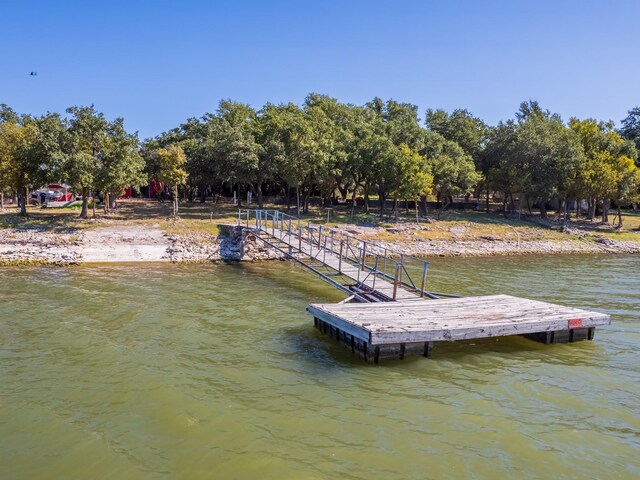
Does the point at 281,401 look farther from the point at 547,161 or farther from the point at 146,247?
the point at 547,161

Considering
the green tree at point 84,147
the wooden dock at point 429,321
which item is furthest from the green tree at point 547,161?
the green tree at point 84,147

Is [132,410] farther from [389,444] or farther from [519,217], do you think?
[519,217]

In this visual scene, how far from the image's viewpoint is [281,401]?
37.7ft

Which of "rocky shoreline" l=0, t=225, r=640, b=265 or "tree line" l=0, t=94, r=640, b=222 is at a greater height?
"tree line" l=0, t=94, r=640, b=222

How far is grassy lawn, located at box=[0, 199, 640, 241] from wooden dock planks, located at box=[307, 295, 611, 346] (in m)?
23.7

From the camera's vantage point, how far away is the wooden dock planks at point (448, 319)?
45.2 feet

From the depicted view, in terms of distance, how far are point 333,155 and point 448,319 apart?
117 feet

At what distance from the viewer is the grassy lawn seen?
37.9 metres

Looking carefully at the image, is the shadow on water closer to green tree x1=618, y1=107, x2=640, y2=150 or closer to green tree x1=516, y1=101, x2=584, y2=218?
green tree x1=516, y1=101, x2=584, y2=218

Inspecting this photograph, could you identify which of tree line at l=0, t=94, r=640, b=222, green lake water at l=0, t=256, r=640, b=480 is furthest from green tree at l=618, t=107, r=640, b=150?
green lake water at l=0, t=256, r=640, b=480

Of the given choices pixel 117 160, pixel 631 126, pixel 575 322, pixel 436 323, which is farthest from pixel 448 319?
pixel 631 126

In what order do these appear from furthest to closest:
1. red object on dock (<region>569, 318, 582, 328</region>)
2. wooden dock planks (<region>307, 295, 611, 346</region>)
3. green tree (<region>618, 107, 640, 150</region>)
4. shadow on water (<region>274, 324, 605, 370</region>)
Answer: green tree (<region>618, 107, 640, 150</region>) < red object on dock (<region>569, 318, 582, 328</region>) < shadow on water (<region>274, 324, 605, 370</region>) < wooden dock planks (<region>307, 295, 611, 346</region>)

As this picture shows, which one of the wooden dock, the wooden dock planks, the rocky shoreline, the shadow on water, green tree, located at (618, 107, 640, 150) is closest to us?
the wooden dock planks

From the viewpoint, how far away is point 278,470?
879 centimetres
